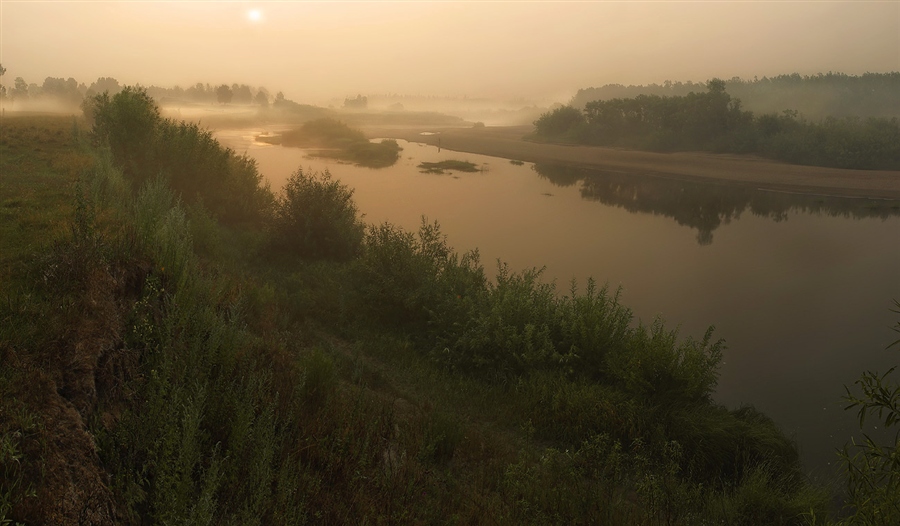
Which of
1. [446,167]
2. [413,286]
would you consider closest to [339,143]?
[446,167]

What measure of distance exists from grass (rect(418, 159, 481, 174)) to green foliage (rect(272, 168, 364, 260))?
1663 centimetres

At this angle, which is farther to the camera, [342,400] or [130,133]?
[130,133]

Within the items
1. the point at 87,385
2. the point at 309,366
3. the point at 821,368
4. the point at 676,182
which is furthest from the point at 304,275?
the point at 676,182

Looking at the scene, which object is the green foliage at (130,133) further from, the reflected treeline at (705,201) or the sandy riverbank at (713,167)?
the sandy riverbank at (713,167)

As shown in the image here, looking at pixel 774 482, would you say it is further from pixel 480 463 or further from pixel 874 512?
pixel 874 512

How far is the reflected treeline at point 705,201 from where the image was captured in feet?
71.6

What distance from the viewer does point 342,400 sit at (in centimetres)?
541

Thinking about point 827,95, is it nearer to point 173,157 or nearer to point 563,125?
point 563,125

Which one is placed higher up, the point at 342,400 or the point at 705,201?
the point at 705,201

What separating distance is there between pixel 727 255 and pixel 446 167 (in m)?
18.0

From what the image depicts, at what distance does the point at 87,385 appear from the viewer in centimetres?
333

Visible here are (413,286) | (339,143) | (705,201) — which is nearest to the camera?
(413,286)

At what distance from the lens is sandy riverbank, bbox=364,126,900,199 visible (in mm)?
26953

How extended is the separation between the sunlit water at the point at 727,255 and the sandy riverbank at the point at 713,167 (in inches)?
88.9
